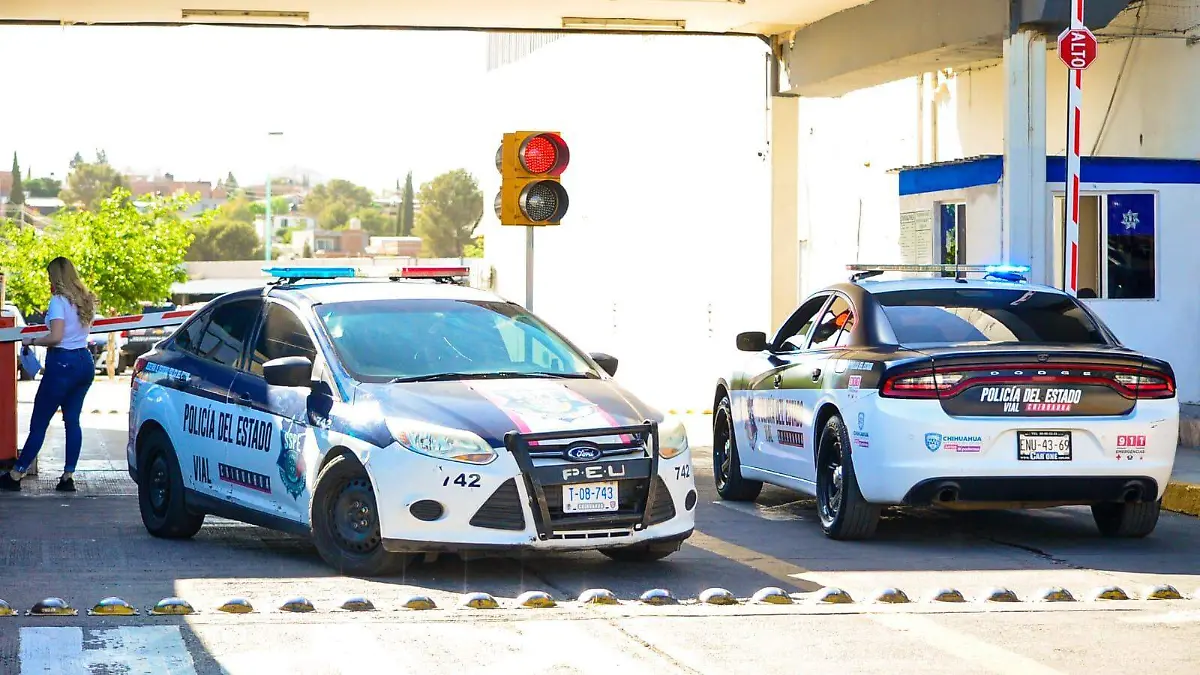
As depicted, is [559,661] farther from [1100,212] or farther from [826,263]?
[826,263]

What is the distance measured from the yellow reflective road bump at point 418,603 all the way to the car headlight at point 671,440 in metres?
1.58

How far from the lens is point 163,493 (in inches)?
428

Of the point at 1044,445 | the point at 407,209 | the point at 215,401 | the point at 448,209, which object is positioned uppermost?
the point at 407,209

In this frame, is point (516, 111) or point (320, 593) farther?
point (516, 111)

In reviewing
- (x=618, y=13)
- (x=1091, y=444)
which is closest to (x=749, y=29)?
(x=618, y=13)

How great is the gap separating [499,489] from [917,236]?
39.8 ft

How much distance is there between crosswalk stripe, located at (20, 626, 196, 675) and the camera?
6.71 meters

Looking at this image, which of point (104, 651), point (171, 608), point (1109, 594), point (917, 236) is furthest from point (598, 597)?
point (917, 236)

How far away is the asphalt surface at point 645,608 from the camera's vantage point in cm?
698

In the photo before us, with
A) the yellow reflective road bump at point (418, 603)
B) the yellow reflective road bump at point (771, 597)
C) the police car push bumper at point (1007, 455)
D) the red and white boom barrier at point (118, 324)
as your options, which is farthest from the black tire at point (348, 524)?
the red and white boom barrier at point (118, 324)

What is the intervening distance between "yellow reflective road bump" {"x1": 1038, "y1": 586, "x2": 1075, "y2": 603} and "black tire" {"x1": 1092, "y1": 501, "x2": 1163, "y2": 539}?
2.43 meters

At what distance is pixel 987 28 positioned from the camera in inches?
664

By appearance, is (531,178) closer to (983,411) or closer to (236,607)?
(983,411)

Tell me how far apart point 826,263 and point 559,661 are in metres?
18.6
